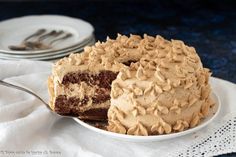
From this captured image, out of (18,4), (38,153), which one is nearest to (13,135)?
(38,153)

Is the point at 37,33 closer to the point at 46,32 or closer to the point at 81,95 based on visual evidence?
the point at 46,32

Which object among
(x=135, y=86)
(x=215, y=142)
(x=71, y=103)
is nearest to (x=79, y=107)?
(x=71, y=103)

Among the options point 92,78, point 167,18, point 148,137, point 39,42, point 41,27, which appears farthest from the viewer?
point 167,18

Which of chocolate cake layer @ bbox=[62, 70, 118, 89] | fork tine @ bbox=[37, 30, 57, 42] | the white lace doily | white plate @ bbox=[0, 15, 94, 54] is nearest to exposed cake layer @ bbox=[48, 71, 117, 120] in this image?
chocolate cake layer @ bbox=[62, 70, 118, 89]

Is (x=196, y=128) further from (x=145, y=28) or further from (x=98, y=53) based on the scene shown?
(x=145, y=28)

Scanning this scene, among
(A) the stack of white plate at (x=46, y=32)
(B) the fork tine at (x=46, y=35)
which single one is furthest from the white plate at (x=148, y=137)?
(B) the fork tine at (x=46, y=35)

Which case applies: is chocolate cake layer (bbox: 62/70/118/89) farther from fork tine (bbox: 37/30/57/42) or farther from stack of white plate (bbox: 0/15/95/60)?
fork tine (bbox: 37/30/57/42)

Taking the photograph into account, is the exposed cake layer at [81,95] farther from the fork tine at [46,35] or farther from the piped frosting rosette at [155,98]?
the fork tine at [46,35]
